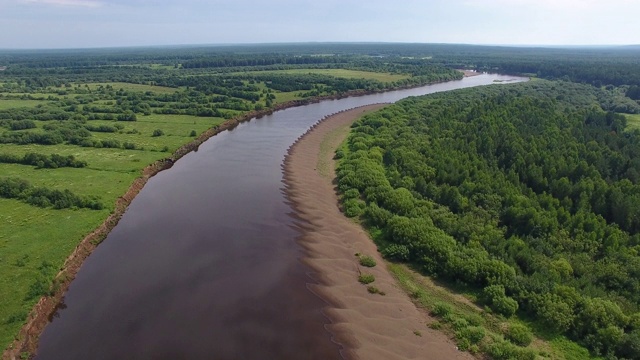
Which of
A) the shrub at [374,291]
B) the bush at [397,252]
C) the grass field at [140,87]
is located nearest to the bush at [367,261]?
the bush at [397,252]

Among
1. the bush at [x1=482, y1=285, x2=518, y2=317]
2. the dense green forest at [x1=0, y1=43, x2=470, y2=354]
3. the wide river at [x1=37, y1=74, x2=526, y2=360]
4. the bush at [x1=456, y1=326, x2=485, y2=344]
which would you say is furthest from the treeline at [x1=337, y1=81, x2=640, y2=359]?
the dense green forest at [x1=0, y1=43, x2=470, y2=354]

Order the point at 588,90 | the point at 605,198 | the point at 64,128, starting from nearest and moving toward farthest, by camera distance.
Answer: the point at 605,198 → the point at 64,128 → the point at 588,90

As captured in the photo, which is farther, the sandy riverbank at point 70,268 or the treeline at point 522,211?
the treeline at point 522,211

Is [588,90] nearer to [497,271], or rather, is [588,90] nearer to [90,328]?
[497,271]

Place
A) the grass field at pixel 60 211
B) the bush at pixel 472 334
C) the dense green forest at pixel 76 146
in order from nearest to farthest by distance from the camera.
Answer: the bush at pixel 472 334 < the grass field at pixel 60 211 < the dense green forest at pixel 76 146

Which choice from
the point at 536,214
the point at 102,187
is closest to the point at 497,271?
the point at 536,214

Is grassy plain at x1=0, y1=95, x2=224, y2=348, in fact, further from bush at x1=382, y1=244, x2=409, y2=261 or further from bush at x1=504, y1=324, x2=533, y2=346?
bush at x1=504, y1=324, x2=533, y2=346

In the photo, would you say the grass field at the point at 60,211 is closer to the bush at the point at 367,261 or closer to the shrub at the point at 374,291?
the shrub at the point at 374,291
